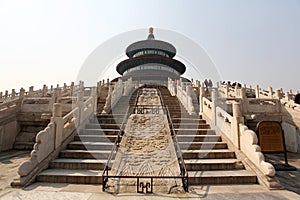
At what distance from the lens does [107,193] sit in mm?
5270

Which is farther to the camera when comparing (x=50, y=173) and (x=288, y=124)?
(x=288, y=124)

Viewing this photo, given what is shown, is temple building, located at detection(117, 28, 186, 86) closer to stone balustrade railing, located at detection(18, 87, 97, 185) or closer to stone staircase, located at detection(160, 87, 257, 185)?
stone staircase, located at detection(160, 87, 257, 185)

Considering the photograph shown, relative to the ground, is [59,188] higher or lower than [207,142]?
lower

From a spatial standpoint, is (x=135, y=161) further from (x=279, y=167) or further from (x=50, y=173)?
(x=279, y=167)

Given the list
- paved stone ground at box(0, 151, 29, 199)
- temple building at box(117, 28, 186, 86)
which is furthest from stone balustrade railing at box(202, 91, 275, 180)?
temple building at box(117, 28, 186, 86)

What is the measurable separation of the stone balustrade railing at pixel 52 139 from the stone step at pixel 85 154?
301mm

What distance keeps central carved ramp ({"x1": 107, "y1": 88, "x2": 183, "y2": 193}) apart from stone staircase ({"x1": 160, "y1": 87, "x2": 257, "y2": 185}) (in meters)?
0.57

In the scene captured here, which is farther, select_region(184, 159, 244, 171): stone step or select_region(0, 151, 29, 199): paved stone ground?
select_region(184, 159, 244, 171): stone step

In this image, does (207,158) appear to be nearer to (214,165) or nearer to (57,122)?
(214,165)

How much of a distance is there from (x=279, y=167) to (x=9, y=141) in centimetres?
1358

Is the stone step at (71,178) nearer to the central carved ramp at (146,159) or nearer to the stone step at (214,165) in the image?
the central carved ramp at (146,159)

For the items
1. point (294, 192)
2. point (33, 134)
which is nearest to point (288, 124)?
point (294, 192)

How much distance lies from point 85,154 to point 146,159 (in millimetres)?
2296

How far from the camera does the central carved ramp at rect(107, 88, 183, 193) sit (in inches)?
227
